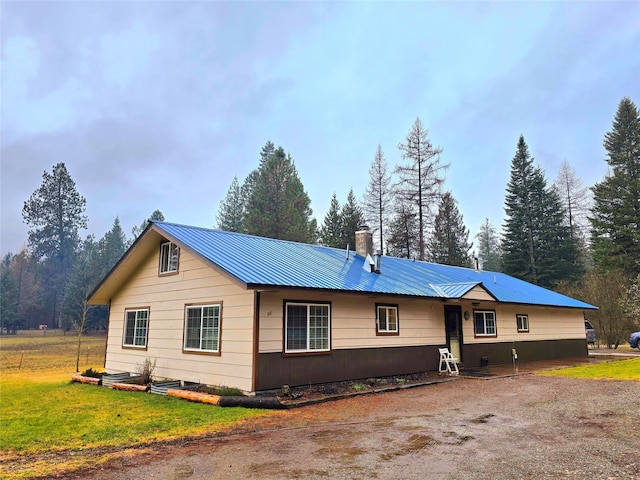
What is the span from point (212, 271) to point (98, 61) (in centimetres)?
993

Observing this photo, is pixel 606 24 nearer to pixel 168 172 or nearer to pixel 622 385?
pixel 622 385

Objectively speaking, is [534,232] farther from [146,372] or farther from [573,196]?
[146,372]

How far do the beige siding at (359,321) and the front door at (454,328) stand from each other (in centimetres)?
34

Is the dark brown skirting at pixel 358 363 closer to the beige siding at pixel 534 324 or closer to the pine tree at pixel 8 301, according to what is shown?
the beige siding at pixel 534 324

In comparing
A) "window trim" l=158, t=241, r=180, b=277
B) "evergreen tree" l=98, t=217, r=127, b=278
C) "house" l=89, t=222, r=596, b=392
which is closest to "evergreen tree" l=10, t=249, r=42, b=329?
"evergreen tree" l=98, t=217, r=127, b=278

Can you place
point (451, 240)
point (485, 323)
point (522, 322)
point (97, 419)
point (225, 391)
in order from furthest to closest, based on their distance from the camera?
1. point (451, 240)
2. point (522, 322)
3. point (485, 323)
4. point (225, 391)
5. point (97, 419)

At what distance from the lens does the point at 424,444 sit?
5.72m

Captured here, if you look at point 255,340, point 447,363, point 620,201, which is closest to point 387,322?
point 447,363

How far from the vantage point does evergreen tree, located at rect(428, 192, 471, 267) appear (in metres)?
36.8

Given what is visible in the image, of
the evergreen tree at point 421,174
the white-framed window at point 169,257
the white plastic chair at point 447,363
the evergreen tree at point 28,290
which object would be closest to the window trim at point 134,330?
the white-framed window at point 169,257

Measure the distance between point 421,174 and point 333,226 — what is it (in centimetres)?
899

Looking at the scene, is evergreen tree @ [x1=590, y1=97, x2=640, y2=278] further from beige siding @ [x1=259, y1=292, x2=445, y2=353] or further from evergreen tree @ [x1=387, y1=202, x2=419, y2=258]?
beige siding @ [x1=259, y1=292, x2=445, y2=353]

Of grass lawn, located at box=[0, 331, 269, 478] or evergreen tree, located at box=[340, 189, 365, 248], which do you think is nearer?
grass lawn, located at box=[0, 331, 269, 478]

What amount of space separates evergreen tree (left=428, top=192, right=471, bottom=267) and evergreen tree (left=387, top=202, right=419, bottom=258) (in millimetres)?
3138
